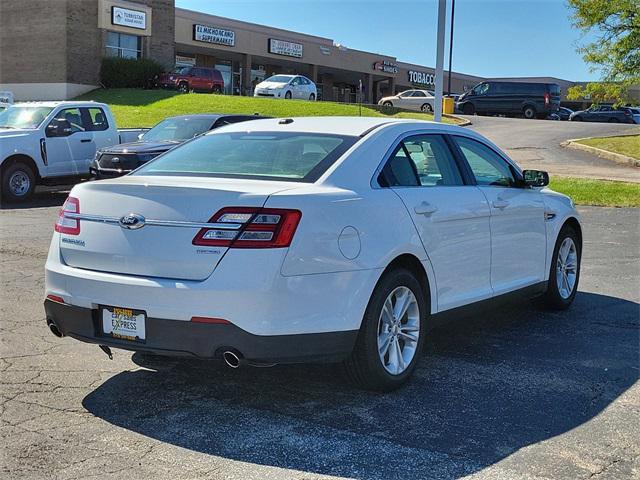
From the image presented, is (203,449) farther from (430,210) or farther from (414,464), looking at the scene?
(430,210)

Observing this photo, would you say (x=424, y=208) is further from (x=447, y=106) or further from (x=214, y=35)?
(x=214, y=35)

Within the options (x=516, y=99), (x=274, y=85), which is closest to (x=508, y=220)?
(x=274, y=85)

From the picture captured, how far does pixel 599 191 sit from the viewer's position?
16516mm

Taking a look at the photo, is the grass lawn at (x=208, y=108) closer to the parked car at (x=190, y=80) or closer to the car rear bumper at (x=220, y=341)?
the parked car at (x=190, y=80)

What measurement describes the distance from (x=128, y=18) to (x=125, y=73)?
3.77 metres

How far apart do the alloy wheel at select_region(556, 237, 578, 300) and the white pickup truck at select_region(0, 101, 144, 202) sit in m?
11.4

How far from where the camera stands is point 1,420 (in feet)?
13.7

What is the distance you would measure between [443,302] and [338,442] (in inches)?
62.4

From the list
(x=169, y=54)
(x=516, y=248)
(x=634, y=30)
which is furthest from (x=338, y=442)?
(x=169, y=54)

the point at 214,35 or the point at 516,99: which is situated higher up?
the point at 214,35

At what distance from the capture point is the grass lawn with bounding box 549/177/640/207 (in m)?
15.5

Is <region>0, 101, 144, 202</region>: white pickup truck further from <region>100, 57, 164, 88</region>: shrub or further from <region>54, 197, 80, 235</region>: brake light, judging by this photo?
<region>100, 57, 164, 88</region>: shrub

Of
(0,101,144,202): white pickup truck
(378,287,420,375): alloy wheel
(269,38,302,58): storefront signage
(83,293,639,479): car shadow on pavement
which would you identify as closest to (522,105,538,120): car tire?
(269,38,302,58): storefront signage

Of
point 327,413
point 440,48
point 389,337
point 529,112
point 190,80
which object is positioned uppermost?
point 190,80
